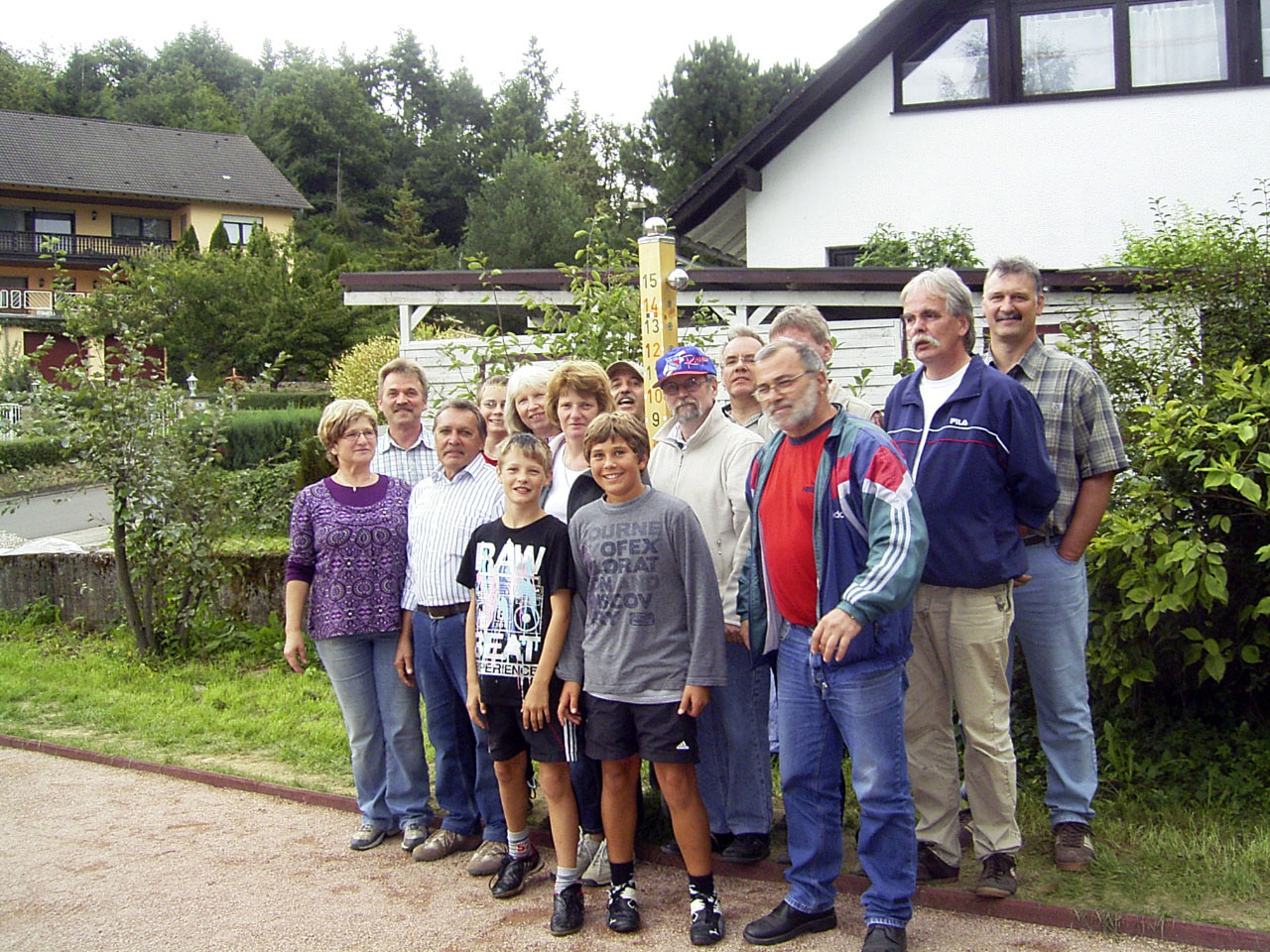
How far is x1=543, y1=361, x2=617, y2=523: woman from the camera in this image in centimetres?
446

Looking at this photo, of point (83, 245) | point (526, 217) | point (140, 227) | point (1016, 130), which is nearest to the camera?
point (1016, 130)

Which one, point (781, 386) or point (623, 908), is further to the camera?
point (623, 908)

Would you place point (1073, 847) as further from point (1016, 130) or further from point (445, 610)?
point (1016, 130)

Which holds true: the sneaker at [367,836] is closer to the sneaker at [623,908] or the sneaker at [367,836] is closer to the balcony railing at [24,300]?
the sneaker at [623,908]

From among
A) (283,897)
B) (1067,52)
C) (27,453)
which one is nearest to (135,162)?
(27,453)

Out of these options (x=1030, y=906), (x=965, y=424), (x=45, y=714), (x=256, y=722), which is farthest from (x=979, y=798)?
(x=45, y=714)

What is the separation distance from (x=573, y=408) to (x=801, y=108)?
11.7 meters

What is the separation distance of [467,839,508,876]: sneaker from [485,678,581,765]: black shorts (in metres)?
0.58

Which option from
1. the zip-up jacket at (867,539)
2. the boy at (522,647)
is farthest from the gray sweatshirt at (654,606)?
the zip-up jacket at (867,539)

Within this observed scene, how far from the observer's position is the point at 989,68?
14578 millimetres

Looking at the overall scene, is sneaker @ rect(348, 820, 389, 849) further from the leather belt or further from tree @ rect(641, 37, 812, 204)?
tree @ rect(641, 37, 812, 204)

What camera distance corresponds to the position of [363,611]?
16.1 feet

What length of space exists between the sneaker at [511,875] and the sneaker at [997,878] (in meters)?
1.68

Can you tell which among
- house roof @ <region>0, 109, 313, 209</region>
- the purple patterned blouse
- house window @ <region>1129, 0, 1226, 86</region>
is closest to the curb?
the purple patterned blouse
